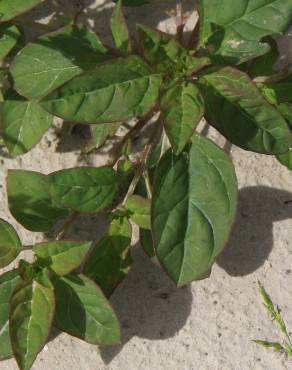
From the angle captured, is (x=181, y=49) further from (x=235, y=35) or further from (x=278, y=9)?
(x=278, y=9)

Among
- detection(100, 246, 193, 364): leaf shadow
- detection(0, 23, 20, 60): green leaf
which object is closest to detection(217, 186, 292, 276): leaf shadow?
detection(100, 246, 193, 364): leaf shadow

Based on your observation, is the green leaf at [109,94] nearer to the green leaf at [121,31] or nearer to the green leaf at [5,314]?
the green leaf at [121,31]

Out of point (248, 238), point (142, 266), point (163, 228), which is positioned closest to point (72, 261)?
point (163, 228)

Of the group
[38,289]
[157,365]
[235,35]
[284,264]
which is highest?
[235,35]

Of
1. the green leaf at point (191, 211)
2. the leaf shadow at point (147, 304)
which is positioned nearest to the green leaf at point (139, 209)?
the green leaf at point (191, 211)

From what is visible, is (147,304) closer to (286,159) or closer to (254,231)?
(254,231)

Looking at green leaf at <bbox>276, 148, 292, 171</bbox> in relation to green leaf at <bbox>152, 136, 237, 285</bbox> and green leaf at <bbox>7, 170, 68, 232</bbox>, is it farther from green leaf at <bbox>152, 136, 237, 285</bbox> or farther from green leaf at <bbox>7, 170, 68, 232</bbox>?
green leaf at <bbox>7, 170, 68, 232</bbox>

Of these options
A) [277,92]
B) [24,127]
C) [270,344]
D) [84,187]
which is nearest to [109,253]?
[84,187]
